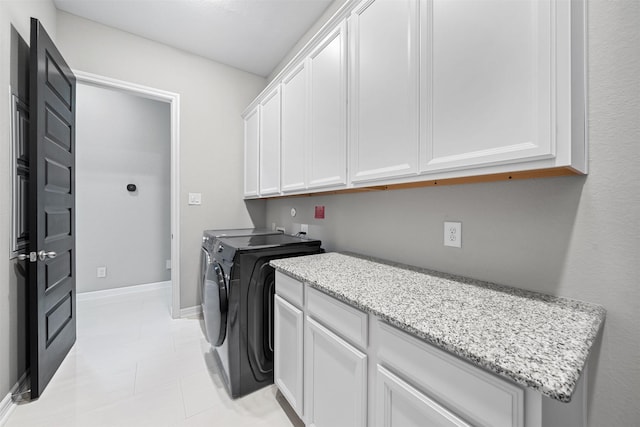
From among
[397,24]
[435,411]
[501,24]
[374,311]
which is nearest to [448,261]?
[374,311]

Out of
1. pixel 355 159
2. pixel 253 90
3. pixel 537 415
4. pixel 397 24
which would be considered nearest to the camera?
pixel 537 415

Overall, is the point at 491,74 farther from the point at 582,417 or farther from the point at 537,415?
the point at 582,417

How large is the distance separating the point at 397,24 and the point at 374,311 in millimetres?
1203

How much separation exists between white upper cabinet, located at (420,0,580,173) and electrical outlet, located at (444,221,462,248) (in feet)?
1.14

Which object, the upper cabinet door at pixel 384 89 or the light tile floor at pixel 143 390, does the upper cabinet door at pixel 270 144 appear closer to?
the upper cabinet door at pixel 384 89

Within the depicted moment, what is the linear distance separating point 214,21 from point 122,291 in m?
3.37

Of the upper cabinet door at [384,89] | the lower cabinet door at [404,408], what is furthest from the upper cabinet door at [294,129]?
the lower cabinet door at [404,408]

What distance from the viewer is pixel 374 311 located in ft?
2.74

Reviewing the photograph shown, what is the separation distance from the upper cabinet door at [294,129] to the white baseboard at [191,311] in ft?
5.68

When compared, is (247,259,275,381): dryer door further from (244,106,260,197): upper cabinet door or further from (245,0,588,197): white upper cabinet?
(244,106,260,197): upper cabinet door

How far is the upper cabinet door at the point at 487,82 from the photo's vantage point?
0.74 m

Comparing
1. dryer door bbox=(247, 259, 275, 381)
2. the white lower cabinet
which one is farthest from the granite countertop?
dryer door bbox=(247, 259, 275, 381)

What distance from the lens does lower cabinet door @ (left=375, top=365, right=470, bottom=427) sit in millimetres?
662

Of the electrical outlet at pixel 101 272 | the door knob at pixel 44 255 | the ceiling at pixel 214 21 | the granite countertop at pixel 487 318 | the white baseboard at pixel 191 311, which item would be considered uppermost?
the ceiling at pixel 214 21
